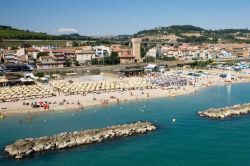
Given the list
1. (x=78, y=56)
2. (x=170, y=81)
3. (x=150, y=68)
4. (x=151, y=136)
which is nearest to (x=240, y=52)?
(x=150, y=68)

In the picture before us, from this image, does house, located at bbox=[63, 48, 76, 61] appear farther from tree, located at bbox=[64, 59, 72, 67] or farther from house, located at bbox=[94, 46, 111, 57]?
house, located at bbox=[94, 46, 111, 57]

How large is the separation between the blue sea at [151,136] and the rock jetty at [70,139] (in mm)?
724

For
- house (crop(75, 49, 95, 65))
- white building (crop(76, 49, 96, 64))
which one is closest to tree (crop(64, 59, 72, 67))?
house (crop(75, 49, 95, 65))

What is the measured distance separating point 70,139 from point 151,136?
20.4 feet

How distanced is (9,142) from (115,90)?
2205 cm

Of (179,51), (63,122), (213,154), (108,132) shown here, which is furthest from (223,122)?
(179,51)

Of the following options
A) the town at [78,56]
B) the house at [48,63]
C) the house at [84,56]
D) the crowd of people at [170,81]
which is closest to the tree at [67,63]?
the town at [78,56]

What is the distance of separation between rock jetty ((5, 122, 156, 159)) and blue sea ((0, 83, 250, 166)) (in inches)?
28.5

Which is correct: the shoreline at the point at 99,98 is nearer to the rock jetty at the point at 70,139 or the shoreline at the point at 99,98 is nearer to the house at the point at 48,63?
the rock jetty at the point at 70,139

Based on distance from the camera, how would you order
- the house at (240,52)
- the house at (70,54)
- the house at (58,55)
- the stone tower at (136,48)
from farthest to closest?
the house at (240,52), the stone tower at (136,48), the house at (70,54), the house at (58,55)

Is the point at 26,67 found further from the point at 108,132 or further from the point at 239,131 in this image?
the point at 239,131

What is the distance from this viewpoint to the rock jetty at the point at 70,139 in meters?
25.1

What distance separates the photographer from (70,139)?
2681 centimetres

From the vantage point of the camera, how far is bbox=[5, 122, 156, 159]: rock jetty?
25.1 metres
